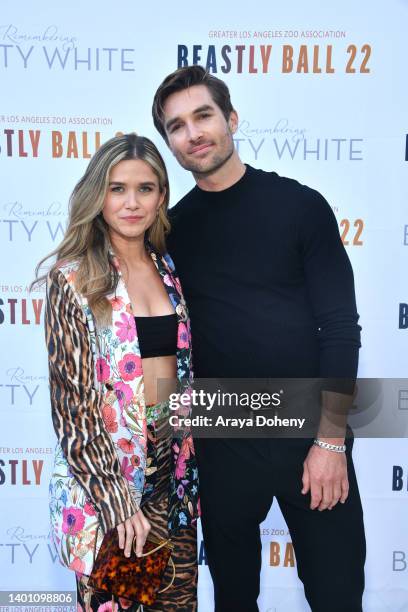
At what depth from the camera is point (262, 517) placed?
1800mm

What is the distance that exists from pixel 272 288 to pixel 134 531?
826mm

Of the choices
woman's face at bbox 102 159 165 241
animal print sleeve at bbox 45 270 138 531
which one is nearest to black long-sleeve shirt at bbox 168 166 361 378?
woman's face at bbox 102 159 165 241

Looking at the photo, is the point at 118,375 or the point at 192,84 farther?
the point at 192,84

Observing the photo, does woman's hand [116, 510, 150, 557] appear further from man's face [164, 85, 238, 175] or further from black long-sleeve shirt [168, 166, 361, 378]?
man's face [164, 85, 238, 175]

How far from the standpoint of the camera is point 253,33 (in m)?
2.26

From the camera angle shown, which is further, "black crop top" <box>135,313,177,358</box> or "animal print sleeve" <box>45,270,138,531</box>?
"black crop top" <box>135,313,177,358</box>

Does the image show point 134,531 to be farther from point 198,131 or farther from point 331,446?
point 198,131

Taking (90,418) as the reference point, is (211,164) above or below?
above

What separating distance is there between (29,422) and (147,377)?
1.10m

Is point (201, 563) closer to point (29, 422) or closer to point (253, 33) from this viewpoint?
point (29, 422)

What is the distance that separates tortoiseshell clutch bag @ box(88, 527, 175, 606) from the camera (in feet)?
4.89

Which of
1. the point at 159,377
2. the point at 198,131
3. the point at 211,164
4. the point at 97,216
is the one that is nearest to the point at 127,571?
the point at 159,377

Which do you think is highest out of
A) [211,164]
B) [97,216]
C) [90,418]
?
[211,164]

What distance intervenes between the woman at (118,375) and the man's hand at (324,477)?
37 cm
